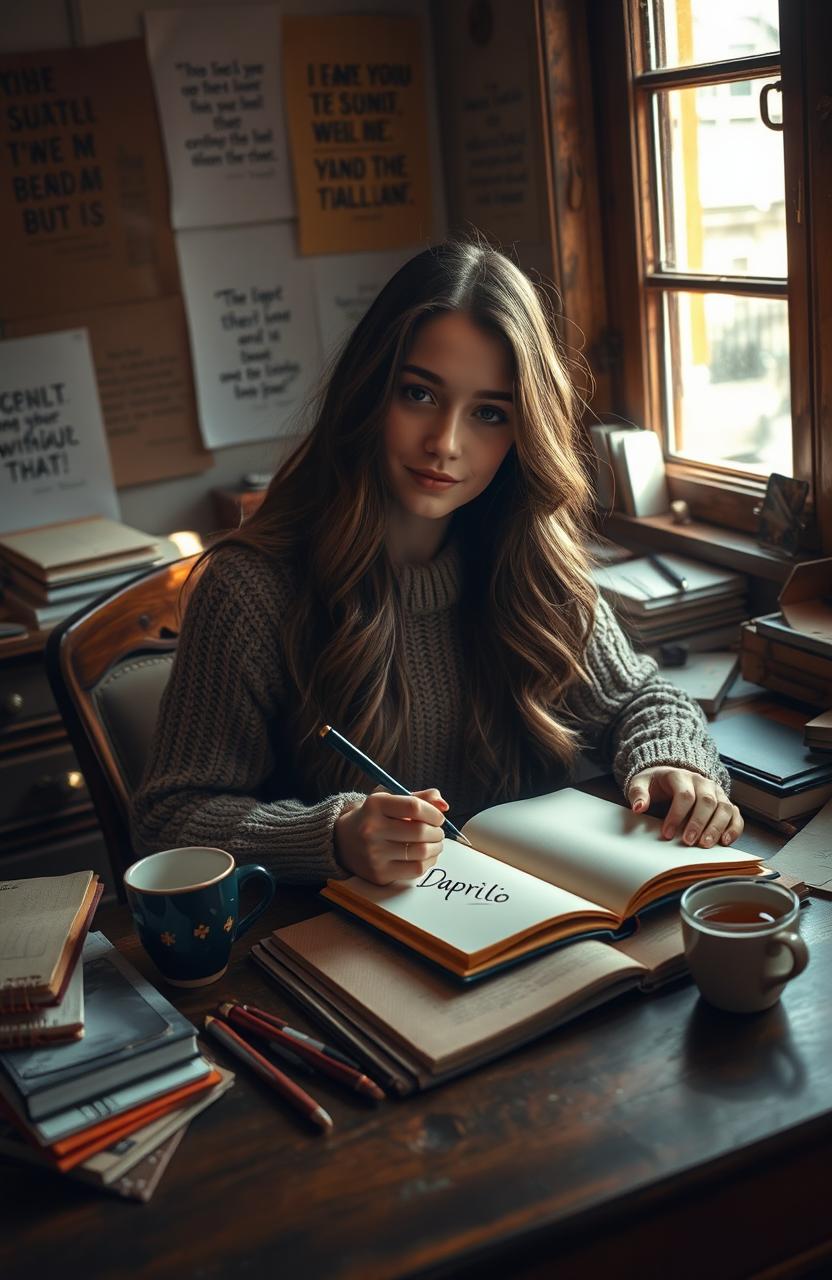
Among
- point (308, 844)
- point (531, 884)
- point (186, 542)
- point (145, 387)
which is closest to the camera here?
point (531, 884)

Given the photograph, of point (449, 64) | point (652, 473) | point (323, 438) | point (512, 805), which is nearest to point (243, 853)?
point (512, 805)

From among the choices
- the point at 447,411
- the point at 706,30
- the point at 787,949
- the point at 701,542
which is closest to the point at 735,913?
the point at 787,949

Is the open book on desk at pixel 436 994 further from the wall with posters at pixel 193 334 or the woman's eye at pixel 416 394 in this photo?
the wall with posters at pixel 193 334

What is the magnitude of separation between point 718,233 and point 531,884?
1287mm

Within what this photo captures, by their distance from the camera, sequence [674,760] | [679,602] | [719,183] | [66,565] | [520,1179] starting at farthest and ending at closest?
[66,565] → [719,183] → [679,602] → [674,760] → [520,1179]

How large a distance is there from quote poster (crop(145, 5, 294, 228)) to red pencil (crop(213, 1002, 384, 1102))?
1781mm

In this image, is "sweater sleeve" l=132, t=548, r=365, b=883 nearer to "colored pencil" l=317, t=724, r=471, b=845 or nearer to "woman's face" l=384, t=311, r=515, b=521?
"colored pencil" l=317, t=724, r=471, b=845

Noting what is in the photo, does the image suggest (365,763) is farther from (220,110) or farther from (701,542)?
(220,110)

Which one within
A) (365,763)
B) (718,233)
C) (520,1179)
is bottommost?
(520,1179)

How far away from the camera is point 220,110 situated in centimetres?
243

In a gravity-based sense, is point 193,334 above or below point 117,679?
above

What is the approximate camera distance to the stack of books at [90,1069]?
2.88 ft

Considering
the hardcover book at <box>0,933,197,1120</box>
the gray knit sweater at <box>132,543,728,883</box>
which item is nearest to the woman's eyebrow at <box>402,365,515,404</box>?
the gray knit sweater at <box>132,543,728,883</box>

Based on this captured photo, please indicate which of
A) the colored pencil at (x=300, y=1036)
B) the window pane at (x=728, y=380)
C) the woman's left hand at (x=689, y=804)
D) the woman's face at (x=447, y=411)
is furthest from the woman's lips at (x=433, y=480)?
the window pane at (x=728, y=380)
